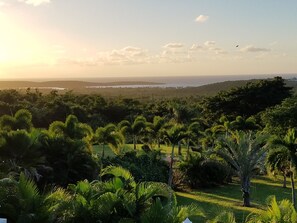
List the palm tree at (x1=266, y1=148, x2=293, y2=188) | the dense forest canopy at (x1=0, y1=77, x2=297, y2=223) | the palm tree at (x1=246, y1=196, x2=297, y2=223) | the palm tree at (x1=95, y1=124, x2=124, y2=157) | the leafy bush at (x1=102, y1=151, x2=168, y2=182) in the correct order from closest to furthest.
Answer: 1. the palm tree at (x1=246, y1=196, x2=297, y2=223)
2. the dense forest canopy at (x1=0, y1=77, x2=297, y2=223)
3. the palm tree at (x1=266, y1=148, x2=293, y2=188)
4. the leafy bush at (x1=102, y1=151, x2=168, y2=182)
5. the palm tree at (x1=95, y1=124, x2=124, y2=157)

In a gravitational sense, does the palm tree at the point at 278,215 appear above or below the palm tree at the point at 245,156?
above

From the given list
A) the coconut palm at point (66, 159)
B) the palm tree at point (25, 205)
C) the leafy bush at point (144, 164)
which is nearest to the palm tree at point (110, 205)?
the palm tree at point (25, 205)

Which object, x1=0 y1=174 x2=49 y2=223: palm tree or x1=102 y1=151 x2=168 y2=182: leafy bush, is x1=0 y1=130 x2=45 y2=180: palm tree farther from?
x1=102 y1=151 x2=168 y2=182: leafy bush

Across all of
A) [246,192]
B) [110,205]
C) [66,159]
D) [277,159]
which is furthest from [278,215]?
[246,192]

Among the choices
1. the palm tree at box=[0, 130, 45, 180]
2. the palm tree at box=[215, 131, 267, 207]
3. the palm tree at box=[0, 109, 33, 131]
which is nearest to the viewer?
the palm tree at box=[0, 130, 45, 180]

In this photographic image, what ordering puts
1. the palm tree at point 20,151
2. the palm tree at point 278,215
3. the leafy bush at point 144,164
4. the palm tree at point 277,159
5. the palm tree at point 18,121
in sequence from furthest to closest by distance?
the leafy bush at point 144,164 < the palm tree at point 18,121 < the palm tree at point 277,159 < the palm tree at point 20,151 < the palm tree at point 278,215

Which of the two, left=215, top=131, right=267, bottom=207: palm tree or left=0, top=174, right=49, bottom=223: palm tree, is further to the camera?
left=215, top=131, right=267, bottom=207: palm tree

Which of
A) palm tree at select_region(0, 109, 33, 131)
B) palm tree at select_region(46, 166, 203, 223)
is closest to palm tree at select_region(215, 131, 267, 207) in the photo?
palm tree at select_region(0, 109, 33, 131)

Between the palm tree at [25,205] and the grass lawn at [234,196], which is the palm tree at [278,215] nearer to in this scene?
the palm tree at [25,205]

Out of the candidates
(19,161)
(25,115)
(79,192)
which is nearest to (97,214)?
(79,192)
